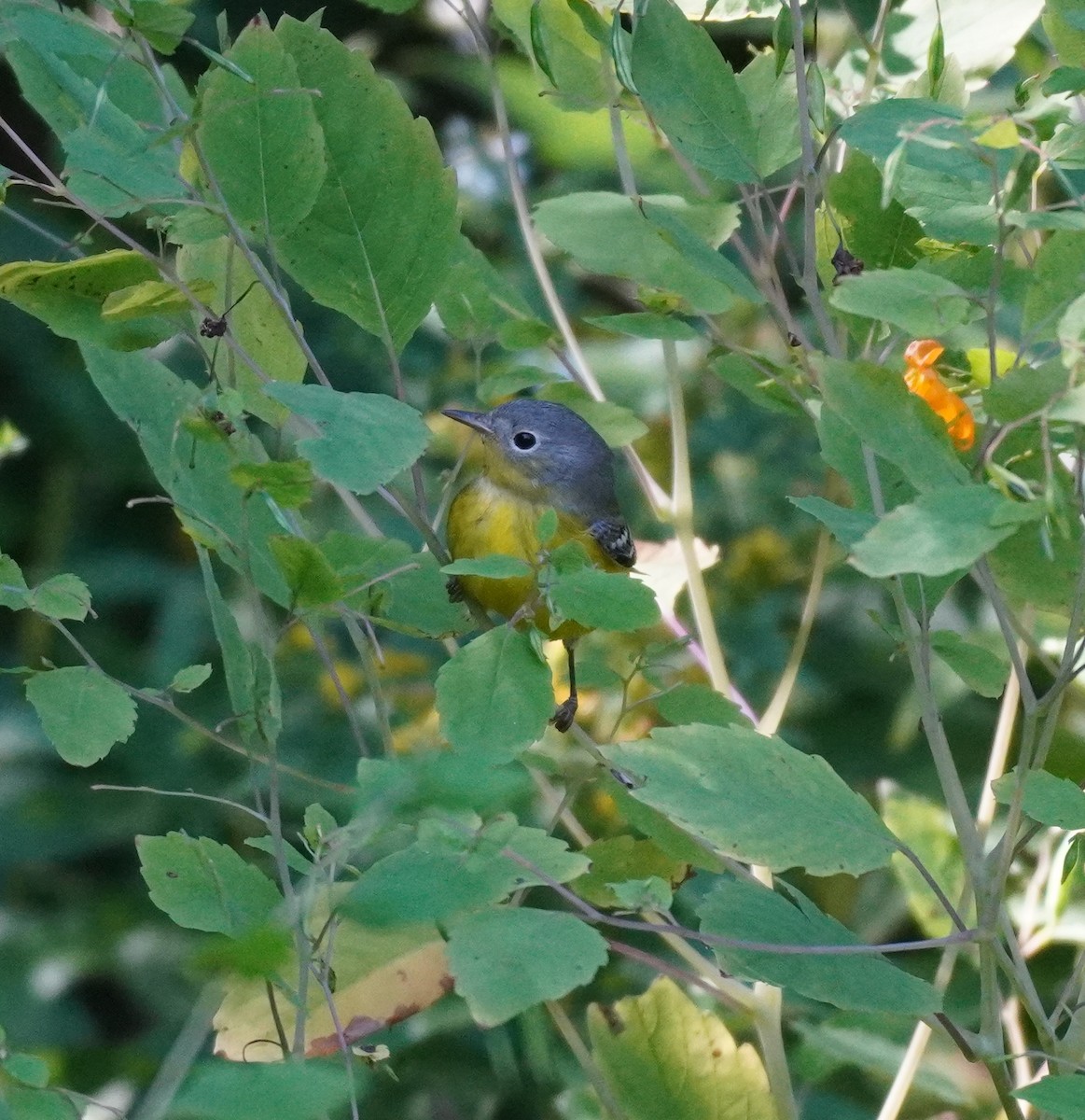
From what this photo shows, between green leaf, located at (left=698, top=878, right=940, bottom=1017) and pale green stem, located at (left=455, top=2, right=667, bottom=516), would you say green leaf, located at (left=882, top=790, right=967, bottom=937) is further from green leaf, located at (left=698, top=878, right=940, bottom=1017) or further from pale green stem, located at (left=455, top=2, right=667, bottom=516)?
green leaf, located at (left=698, top=878, right=940, bottom=1017)

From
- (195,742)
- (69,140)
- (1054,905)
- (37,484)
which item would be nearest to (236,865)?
(69,140)

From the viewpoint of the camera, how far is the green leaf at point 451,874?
676 millimetres

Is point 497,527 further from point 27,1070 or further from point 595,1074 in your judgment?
point 27,1070

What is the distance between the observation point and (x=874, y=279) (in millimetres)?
885

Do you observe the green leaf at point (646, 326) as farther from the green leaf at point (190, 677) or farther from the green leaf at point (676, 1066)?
the green leaf at point (676, 1066)

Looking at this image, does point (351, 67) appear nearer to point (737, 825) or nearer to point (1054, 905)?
point (737, 825)

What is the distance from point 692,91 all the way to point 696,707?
17.8 inches

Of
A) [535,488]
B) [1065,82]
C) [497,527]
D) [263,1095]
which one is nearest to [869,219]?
[1065,82]

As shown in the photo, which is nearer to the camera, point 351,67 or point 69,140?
point 69,140

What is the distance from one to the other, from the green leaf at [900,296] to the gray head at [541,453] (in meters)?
1.55

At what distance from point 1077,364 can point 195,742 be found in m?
2.07

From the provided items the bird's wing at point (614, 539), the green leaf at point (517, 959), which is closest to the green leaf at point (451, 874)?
the green leaf at point (517, 959)

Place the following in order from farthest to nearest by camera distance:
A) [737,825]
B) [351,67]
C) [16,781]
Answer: [16,781] → [351,67] → [737,825]

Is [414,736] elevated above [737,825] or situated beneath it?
situated beneath
